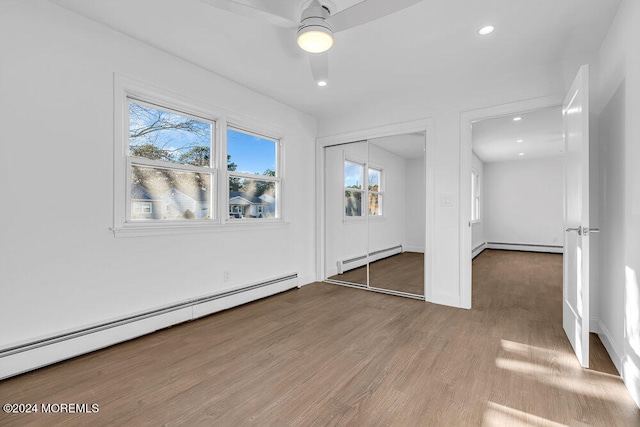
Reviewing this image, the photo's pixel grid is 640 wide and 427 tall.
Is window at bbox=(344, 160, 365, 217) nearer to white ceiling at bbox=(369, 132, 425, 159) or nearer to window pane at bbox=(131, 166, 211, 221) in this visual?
white ceiling at bbox=(369, 132, 425, 159)

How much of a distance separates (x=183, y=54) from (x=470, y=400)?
12.1 feet

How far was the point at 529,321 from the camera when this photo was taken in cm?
309

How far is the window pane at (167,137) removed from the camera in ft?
9.20

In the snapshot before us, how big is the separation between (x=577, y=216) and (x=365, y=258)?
8.92ft

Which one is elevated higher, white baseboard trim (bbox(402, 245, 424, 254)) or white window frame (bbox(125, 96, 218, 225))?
white window frame (bbox(125, 96, 218, 225))

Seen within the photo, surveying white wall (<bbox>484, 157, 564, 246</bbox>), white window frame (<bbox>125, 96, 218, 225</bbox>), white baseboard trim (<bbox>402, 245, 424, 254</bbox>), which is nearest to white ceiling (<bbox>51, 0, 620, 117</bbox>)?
white window frame (<bbox>125, 96, 218, 225</bbox>)

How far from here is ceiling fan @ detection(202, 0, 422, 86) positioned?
1.82 m

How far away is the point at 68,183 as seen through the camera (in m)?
2.31

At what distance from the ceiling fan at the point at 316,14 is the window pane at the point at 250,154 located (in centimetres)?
181

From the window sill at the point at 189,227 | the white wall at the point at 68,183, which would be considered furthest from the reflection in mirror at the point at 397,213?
the white wall at the point at 68,183

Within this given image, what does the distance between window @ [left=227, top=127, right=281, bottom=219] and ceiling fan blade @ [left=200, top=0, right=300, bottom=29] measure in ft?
5.70

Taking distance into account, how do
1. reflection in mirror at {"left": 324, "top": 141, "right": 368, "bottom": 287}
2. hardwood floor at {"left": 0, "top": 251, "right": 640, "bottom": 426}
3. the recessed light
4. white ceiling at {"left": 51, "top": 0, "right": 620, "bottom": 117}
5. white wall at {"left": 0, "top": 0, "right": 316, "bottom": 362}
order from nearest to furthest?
hardwood floor at {"left": 0, "top": 251, "right": 640, "bottom": 426}, white wall at {"left": 0, "top": 0, "right": 316, "bottom": 362}, white ceiling at {"left": 51, "top": 0, "right": 620, "bottom": 117}, the recessed light, reflection in mirror at {"left": 324, "top": 141, "right": 368, "bottom": 287}

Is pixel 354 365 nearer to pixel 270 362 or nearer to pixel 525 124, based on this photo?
pixel 270 362

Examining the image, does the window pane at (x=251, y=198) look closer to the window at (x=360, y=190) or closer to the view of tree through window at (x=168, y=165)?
the view of tree through window at (x=168, y=165)
